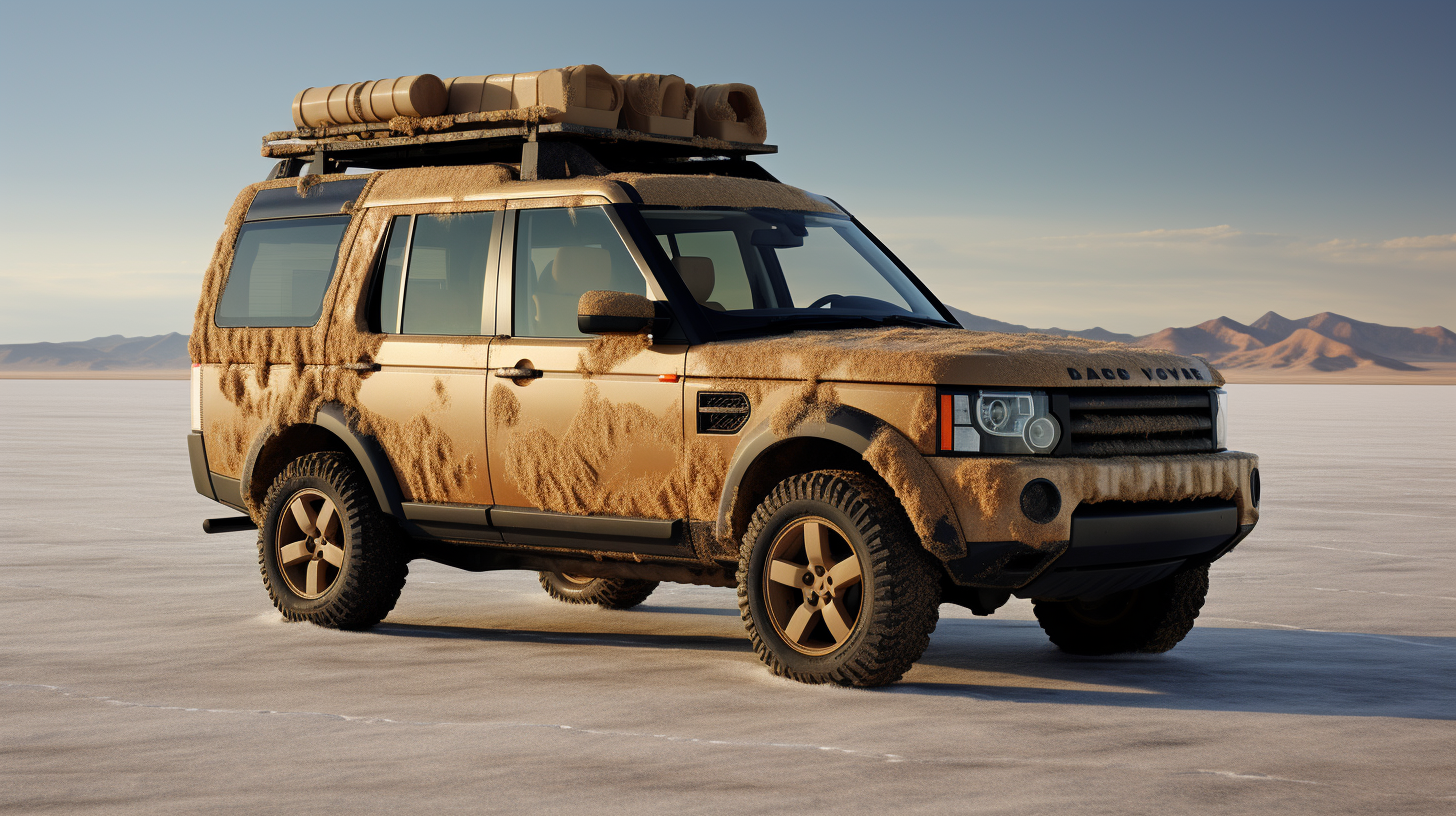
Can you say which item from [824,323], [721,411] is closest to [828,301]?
[824,323]

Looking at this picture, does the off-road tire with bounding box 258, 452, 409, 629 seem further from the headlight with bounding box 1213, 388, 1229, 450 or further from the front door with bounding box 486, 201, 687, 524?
the headlight with bounding box 1213, 388, 1229, 450

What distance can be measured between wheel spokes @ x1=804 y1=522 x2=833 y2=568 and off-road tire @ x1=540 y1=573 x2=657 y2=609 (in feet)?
9.79

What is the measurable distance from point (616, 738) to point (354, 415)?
10.8 feet

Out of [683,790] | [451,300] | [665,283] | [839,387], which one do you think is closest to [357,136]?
[451,300]

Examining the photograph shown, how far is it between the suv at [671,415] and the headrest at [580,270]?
0.02 metres

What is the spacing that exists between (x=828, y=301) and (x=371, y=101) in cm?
284

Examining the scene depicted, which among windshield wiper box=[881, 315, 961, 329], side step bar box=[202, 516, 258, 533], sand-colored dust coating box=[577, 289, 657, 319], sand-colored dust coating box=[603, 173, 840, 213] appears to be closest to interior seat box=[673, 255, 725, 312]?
sand-colored dust coating box=[603, 173, 840, 213]

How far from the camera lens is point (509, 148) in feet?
29.6

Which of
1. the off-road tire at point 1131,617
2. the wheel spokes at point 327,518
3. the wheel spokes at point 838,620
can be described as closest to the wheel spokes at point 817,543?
the wheel spokes at point 838,620

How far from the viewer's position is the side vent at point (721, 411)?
7.27 meters

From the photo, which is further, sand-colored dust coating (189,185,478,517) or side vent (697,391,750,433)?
sand-colored dust coating (189,185,478,517)

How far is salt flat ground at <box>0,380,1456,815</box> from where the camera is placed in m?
5.25

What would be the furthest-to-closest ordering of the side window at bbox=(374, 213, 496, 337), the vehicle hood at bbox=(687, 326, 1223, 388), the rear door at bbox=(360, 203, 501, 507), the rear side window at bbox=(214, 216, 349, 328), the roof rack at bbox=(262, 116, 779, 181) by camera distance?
the rear side window at bbox=(214, 216, 349, 328)
the roof rack at bbox=(262, 116, 779, 181)
the side window at bbox=(374, 213, 496, 337)
the rear door at bbox=(360, 203, 501, 507)
the vehicle hood at bbox=(687, 326, 1223, 388)

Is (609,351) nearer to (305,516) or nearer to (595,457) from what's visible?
(595,457)
